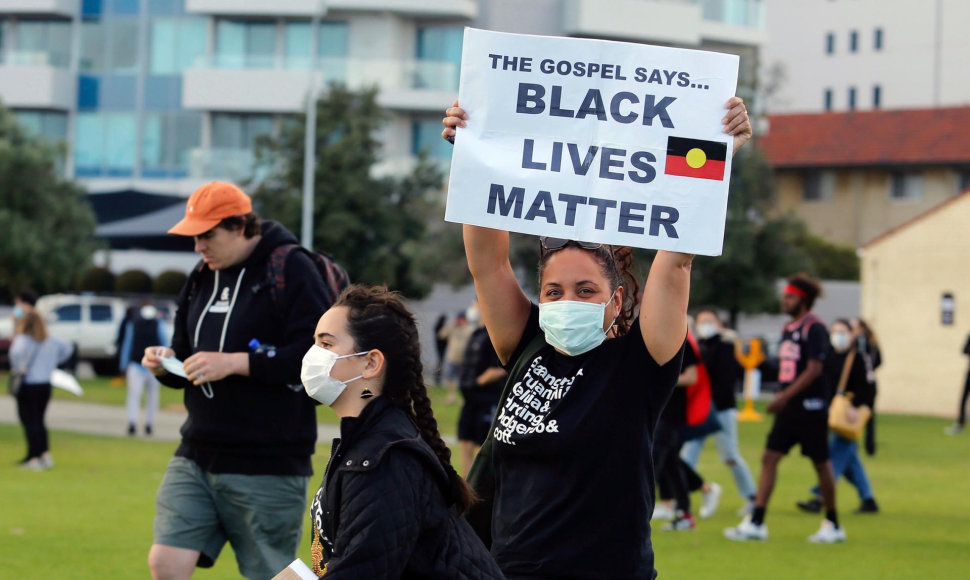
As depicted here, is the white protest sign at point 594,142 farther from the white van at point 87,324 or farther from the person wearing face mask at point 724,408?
the white van at point 87,324

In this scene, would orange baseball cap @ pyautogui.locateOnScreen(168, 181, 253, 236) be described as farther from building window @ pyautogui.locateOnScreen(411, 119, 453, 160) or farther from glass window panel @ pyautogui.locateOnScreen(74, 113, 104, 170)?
glass window panel @ pyautogui.locateOnScreen(74, 113, 104, 170)

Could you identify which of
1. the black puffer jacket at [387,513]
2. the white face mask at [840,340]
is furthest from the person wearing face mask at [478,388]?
the black puffer jacket at [387,513]

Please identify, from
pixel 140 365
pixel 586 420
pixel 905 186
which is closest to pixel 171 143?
pixel 905 186

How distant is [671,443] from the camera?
1194 centimetres

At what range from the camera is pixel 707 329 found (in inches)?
542

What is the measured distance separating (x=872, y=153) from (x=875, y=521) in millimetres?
51113

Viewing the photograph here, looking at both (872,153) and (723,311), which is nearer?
(723,311)

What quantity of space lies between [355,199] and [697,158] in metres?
32.5

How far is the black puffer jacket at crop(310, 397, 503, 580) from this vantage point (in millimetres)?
3516

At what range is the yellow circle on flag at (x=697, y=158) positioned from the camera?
418 centimetres

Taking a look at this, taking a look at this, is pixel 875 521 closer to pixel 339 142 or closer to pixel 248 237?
pixel 248 237

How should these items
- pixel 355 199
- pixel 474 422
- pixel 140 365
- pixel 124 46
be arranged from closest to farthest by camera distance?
pixel 474 422 < pixel 140 365 < pixel 355 199 < pixel 124 46

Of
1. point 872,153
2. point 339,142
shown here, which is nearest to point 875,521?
point 339,142

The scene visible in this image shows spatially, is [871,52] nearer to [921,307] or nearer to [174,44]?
[174,44]
